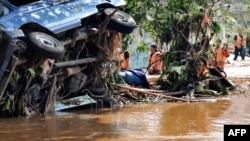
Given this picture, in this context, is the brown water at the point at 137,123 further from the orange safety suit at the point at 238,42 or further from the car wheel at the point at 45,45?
the orange safety suit at the point at 238,42

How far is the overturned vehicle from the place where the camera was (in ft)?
30.9

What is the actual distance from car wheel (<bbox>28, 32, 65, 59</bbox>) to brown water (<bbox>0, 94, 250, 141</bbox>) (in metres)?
1.22

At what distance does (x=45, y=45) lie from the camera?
9438 mm

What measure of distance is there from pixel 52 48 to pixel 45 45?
0.48 feet

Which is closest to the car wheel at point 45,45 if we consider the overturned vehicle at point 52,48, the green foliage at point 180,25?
the overturned vehicle at point 52,48

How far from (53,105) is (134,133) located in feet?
8.86

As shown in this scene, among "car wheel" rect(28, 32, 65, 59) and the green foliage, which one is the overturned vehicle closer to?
"car wheel" rect(28, 32, 65, 59)

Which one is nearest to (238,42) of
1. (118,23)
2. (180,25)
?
(180,25)

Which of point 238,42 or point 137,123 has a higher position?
point 238,42

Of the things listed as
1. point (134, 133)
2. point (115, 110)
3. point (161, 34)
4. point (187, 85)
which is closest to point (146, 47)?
point (161, 34)

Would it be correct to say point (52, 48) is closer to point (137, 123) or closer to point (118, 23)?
point (137, 123)

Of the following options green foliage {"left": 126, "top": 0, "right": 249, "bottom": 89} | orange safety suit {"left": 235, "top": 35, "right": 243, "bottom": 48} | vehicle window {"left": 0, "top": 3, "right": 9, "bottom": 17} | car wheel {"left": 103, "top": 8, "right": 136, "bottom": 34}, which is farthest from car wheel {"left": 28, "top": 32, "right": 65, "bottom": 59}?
orange safety suit {"left": 235, "top": 35, "right": 243, "bottom": 48}

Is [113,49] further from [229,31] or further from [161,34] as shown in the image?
[229,31]

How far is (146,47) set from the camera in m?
14.1
